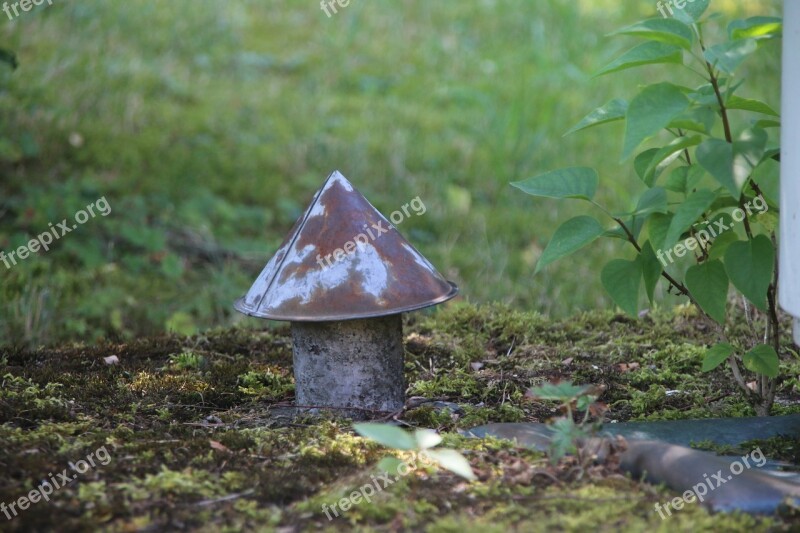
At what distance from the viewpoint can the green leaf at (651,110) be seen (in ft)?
6.95

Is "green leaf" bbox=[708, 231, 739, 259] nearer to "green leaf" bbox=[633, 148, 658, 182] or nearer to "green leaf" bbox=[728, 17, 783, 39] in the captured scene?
"green leaf" bbox=[633, 148, 658, 182]

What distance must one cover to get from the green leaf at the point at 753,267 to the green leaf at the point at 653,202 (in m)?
0.21

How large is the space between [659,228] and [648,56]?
478 millimetres

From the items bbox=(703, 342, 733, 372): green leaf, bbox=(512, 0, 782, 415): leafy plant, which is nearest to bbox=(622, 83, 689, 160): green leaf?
bbox=(512, 0, 782, 415): leafy plant

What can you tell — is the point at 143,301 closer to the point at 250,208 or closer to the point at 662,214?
the point at 250,208

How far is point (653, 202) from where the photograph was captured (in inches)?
96.0

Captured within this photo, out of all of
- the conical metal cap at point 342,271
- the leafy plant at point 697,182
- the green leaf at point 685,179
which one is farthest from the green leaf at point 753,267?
the conical metal cap at point 342,271

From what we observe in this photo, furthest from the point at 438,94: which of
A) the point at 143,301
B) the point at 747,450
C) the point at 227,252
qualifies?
the point at 747,450

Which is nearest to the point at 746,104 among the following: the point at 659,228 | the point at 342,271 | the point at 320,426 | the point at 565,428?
the point at 659,228

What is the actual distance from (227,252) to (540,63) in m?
3.24

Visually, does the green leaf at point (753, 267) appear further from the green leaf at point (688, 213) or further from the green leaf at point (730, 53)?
the green leaf at point (730, 53)

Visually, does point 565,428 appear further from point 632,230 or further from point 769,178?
point 769,178

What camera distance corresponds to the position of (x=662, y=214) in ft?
8.24

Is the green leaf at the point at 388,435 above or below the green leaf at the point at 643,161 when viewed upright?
below
